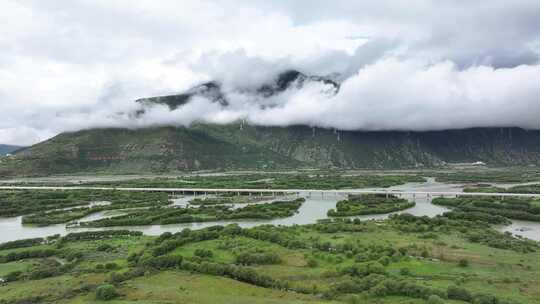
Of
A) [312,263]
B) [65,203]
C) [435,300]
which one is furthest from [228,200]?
[435,300]

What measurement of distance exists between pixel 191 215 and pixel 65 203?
62.8 m

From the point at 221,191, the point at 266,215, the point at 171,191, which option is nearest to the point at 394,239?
the point at 266,215

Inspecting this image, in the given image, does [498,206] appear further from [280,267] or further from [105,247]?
[105,247]

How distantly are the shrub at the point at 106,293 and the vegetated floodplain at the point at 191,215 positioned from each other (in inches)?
2315

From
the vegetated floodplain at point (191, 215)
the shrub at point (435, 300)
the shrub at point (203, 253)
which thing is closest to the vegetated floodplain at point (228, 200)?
the vegetated floodplain at point (191, 215)

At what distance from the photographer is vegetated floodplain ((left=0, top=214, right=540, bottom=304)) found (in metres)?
53.9

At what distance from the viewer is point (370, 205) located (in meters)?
137

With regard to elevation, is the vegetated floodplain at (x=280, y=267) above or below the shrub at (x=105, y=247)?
below

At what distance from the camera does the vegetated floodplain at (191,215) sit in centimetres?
11306

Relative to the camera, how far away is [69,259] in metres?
74.0

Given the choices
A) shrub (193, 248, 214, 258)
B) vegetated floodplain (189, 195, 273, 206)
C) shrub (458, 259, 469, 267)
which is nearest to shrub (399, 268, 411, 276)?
shrub (458, 259, 469, 267)

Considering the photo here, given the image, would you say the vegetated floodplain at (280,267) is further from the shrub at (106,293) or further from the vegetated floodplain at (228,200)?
the vegetated floodplain at (228,200)

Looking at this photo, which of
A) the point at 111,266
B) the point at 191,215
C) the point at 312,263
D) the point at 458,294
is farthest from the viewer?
the point at 191,215

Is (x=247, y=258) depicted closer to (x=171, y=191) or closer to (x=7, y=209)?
(x=7, y=209)
